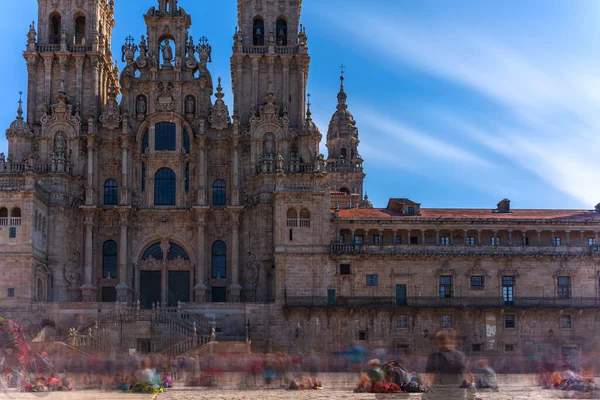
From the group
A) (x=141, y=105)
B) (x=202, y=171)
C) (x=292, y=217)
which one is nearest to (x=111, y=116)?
(x=141, y=105)

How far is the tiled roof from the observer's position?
69.4 m

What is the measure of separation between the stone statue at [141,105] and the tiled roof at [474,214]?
1554 cm

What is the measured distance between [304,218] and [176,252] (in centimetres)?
975

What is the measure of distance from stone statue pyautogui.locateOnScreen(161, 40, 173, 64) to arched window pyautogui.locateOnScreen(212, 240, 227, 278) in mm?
13359

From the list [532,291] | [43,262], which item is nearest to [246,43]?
[43,262]

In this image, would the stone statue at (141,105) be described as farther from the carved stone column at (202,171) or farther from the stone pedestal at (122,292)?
the stone pedestal at (122,292)

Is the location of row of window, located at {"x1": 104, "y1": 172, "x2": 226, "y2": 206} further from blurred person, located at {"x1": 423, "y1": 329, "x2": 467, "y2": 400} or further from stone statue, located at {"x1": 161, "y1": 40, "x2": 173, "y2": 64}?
blurred person, located at {"x1": 423, "y1": 329, "x2": 467, "y2": 400}

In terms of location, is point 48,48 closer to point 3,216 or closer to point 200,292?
point 3,216

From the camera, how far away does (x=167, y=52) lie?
73.7 meters

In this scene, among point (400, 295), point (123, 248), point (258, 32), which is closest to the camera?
point (400, 295)

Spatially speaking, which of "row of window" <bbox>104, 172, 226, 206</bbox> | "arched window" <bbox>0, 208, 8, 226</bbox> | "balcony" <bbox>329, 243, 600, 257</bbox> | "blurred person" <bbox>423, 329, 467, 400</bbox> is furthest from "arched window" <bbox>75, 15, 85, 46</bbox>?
"blurred person" <bbox>423, 329, 467, 400</bbox>

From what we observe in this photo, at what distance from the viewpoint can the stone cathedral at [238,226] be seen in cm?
6681

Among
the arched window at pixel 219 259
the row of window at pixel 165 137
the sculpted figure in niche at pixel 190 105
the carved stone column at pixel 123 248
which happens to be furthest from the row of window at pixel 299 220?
the carved stone column at pixel 123 248

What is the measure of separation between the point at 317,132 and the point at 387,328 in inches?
576
